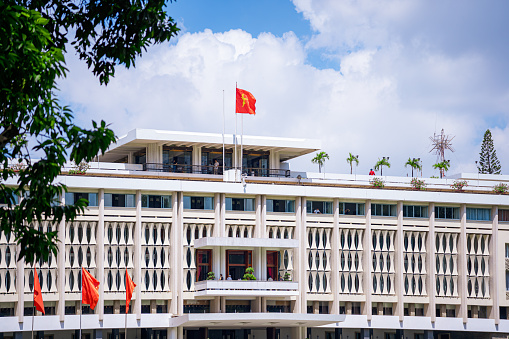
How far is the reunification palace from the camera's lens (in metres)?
59.3

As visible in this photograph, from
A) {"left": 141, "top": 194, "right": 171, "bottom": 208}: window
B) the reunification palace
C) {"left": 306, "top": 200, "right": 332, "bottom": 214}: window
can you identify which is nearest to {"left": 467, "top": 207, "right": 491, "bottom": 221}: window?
the reunification palace

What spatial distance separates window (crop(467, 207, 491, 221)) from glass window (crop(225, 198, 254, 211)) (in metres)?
18.4

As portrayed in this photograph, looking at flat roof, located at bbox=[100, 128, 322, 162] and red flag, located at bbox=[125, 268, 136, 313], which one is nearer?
red flag, located at bbox=[125, 268, 136, 313]

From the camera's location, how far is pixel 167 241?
6162 cm

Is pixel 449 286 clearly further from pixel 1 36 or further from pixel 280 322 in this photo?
pixel 1 36

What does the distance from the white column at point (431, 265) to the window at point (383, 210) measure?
9.90ft

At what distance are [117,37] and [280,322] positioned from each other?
48219 mm

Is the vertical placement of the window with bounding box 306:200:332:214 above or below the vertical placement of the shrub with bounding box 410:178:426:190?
below

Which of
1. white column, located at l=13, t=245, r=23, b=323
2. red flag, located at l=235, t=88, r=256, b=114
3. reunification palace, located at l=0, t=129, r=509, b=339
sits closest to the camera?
white column, located at l=13, t=245, r=23, b=323

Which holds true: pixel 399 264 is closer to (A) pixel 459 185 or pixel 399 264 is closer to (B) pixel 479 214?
(B) pixel 479 214

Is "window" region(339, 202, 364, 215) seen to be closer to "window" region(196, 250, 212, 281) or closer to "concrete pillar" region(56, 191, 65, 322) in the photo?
"window" region(196, 250, 212, 281)

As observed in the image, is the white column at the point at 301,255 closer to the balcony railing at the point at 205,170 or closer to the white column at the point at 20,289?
the balcony railing at the point at 205,170

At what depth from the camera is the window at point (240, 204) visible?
2500 inches

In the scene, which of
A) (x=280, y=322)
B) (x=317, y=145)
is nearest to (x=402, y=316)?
(x=280, y=322)
